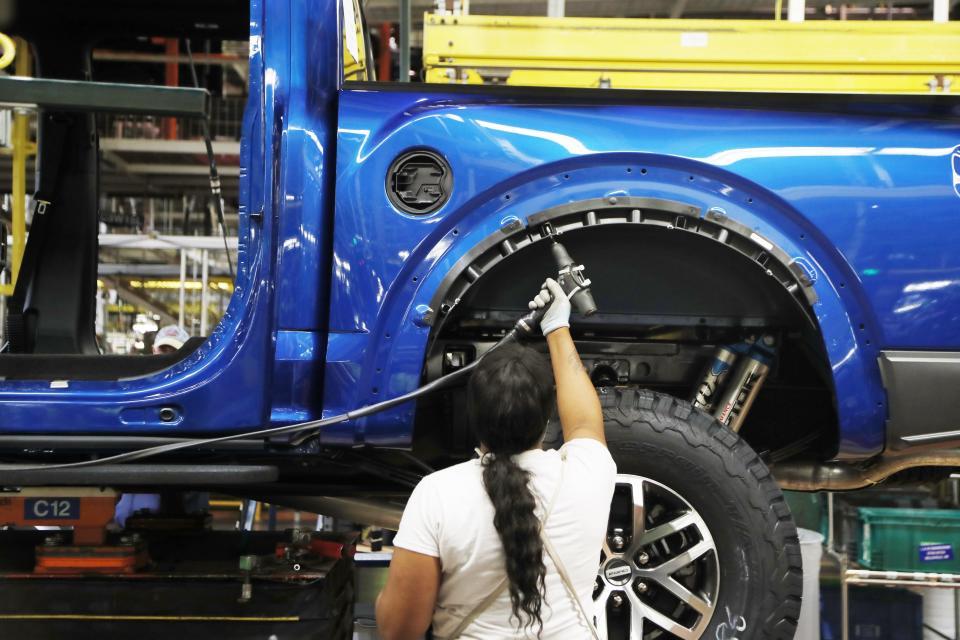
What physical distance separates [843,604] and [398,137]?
348cm

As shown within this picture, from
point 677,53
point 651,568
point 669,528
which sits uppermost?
point 677,53

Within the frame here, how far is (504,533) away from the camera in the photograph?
64.1 inches

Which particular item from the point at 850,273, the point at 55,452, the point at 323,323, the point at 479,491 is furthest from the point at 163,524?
the point at 850,273

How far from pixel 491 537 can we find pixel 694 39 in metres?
1.67

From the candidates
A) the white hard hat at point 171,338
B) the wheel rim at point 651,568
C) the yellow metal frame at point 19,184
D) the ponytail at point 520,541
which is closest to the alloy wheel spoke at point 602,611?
the wheel rim at point 651,568

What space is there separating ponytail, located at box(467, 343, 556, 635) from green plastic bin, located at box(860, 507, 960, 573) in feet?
11.7

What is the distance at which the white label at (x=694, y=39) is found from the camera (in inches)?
103

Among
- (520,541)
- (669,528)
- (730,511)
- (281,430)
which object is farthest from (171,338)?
(520,541)

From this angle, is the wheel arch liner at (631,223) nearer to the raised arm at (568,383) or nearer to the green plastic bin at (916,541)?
the raised arm at (568,383)

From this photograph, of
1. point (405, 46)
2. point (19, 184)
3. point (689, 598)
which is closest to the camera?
point (689, 598)

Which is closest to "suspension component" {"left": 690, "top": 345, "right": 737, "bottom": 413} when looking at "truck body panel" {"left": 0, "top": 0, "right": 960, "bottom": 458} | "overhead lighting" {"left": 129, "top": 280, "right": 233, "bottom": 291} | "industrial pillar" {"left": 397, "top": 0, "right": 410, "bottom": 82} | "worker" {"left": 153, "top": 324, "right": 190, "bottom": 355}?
"truck body panel" {"left": 0, "top": 0, "right": 960, "bottom": 458}

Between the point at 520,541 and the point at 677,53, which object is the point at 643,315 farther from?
the point at 520,541

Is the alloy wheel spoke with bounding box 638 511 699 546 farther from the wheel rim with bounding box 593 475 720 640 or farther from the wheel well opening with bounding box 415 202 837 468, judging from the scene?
the wheel well opening with bounding box 415 202 837 468

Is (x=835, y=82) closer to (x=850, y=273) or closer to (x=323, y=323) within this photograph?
(x=850, y=273)
